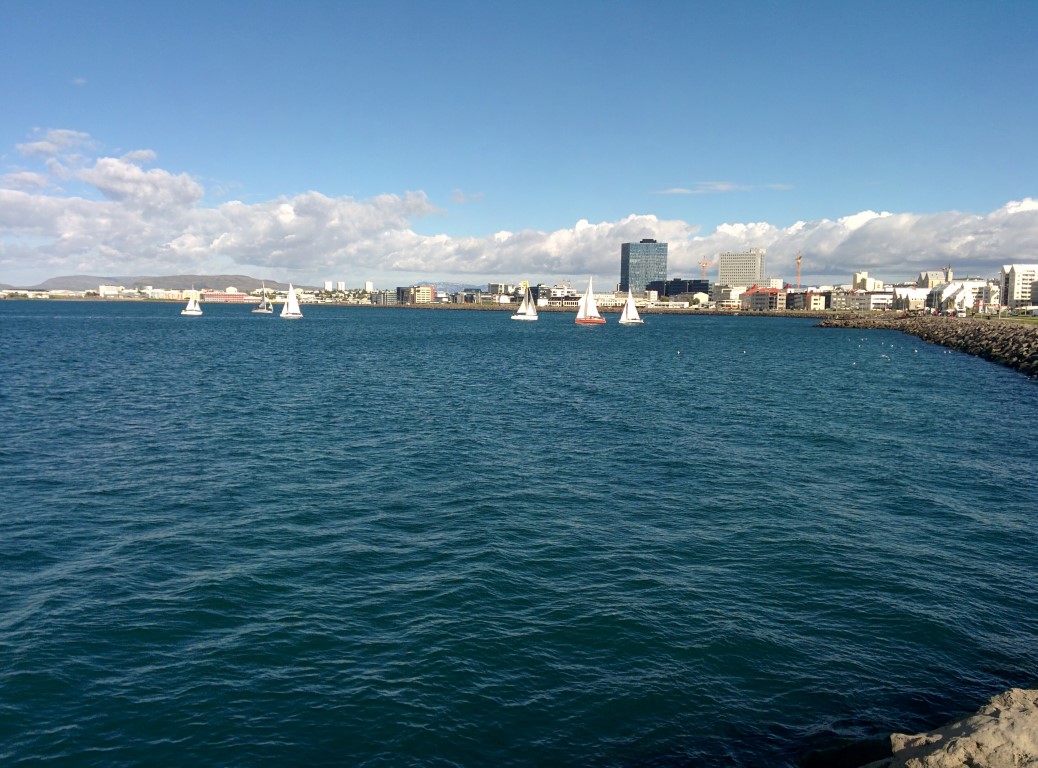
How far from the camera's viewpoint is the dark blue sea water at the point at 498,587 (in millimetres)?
14211

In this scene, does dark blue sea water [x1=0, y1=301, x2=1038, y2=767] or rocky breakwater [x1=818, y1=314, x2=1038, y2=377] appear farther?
rocky breakwater [x1=818, y1=314, x2=1038, y2=377]

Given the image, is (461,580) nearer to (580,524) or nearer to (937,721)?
(580,524)

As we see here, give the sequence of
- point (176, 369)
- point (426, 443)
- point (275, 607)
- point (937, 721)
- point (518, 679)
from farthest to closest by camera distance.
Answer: point (176, 369) → point (426, 443) → point (275, 607) → point (518, 679) → point (937, 721)

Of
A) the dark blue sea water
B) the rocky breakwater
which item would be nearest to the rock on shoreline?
the dark blue sea water

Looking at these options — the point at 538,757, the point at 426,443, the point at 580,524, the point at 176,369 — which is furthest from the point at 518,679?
the point at 176,369

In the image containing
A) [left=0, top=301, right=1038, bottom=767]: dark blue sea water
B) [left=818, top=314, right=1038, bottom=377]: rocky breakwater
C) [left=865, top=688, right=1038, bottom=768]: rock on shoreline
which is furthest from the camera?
[left=818, top=314, right=1038, bottom=377]: rocky breakwater

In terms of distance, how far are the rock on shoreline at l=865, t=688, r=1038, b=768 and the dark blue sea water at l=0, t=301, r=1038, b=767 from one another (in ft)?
4.19

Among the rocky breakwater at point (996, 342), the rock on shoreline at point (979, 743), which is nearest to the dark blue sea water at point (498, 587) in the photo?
the rock on shoreline at point (979, 743)

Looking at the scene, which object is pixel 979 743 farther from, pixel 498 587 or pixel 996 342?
pixel 996 342

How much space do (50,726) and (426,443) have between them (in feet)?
84.5

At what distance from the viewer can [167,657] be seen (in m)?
16.3

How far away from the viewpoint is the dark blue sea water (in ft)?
46.6

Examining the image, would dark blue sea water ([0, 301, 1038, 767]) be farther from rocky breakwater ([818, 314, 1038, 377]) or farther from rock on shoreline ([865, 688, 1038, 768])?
rocky breakwater ([818, 314, 1038, 377])

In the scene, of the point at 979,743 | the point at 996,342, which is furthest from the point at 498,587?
the point at 996,342
